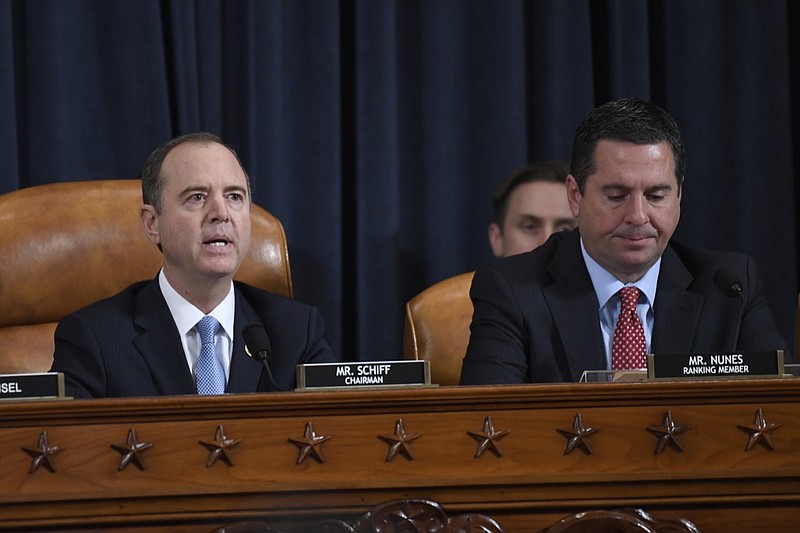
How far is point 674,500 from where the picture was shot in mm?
1628

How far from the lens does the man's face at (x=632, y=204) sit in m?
2.30

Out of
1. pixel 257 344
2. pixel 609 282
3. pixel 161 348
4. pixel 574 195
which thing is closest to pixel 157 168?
pixel 161 348

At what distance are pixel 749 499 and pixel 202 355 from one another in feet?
3.98

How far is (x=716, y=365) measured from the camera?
1.73 metres

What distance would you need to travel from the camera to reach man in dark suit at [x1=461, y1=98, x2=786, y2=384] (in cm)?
229

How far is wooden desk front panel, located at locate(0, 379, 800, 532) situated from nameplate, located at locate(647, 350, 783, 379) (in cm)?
7

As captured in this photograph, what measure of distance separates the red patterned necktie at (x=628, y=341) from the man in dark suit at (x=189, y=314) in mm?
636

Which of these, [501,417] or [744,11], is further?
[744,11]

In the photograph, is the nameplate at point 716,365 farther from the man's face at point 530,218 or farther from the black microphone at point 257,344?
the man's face at point 530,218

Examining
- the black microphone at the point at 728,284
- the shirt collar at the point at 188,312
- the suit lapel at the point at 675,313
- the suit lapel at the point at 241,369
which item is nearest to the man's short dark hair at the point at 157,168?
the shirt collar at the point at 188,312

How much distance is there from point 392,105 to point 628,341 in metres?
1.38

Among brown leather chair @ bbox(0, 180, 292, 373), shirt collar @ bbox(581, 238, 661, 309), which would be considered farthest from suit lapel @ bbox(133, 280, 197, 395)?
shirt collar @ bbox(581, 238, 661, 309)

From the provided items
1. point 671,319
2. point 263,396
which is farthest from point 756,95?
point 263,396

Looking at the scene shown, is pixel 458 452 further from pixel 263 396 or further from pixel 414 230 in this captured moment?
pixel 414 230
